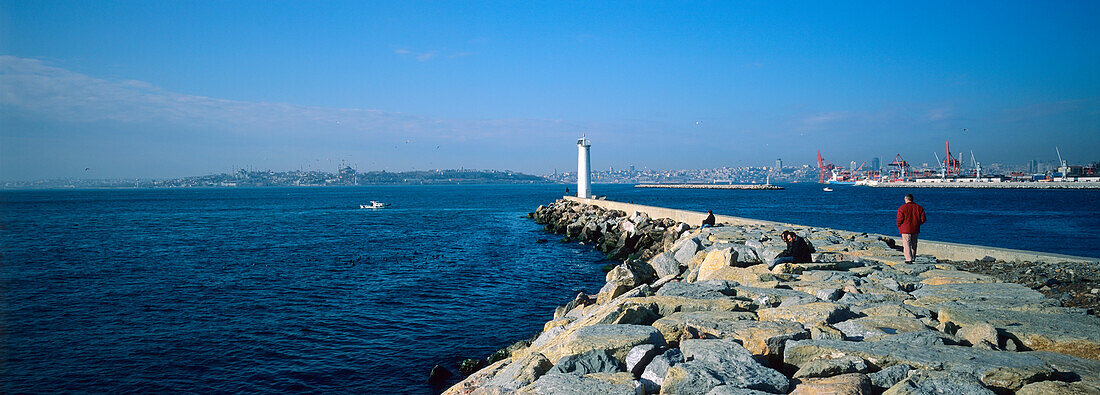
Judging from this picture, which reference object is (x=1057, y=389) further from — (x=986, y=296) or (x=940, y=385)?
(x=986, y=296)

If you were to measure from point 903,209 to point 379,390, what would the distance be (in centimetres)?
855

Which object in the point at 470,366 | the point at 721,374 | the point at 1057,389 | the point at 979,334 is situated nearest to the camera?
the point at 1057,389

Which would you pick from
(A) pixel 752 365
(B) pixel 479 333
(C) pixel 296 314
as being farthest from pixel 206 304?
(A) pixel 752 365

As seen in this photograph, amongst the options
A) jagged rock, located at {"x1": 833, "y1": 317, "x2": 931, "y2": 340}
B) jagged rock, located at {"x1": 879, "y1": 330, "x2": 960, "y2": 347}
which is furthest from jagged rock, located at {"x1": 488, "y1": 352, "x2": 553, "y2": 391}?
jagged rock, located at {"x1": 879, "y1": 330, "x2": 960, "y2": 347}

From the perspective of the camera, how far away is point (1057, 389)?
3672 millimetres

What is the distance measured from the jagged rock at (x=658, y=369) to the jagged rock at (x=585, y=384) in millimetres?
124

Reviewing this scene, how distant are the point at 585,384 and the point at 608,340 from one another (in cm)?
93

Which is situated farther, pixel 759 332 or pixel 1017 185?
pixel 1017 185

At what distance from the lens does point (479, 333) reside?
Answer: 11125 mm

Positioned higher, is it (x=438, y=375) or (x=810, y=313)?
(x=810, y=313)

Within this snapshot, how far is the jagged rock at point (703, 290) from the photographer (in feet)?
23.9

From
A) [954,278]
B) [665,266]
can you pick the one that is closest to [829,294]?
[954,278]

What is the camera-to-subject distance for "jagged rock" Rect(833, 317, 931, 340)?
17.1ft

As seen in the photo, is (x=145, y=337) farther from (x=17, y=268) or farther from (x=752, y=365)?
(x=17, y=268)
